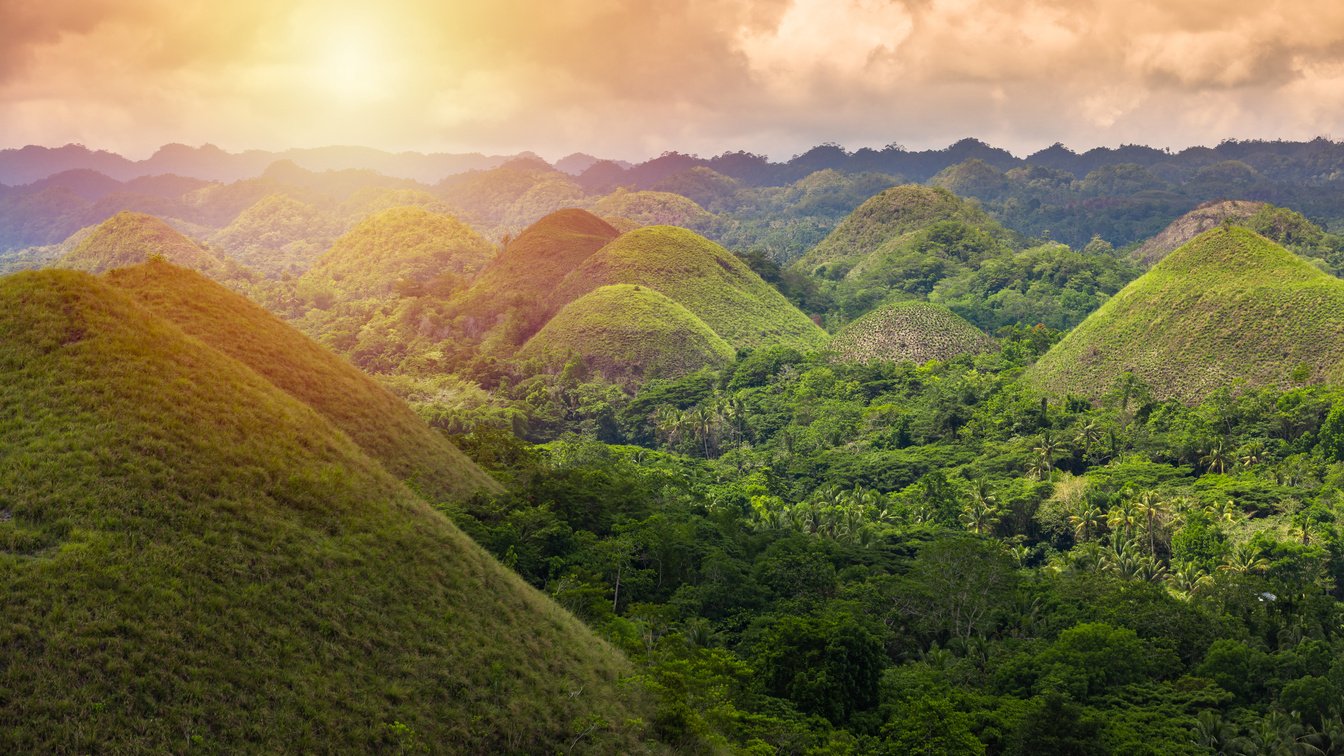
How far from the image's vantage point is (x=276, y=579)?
695 inches

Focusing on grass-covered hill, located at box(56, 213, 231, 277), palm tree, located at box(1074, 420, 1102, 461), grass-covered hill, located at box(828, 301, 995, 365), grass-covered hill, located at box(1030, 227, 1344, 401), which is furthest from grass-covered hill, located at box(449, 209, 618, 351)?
palm tree, located at box(1074, 420, 1102, 461)

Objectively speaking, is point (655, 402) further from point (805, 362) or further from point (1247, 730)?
point (1247, 730)

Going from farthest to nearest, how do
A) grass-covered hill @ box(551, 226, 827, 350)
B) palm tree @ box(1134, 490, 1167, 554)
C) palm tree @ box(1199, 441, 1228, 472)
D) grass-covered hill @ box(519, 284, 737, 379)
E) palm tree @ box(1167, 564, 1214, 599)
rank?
grass-covered hill @ box(551, 226, 827, 350)
grass-covered hill @ box(519, 284, 737, 379)
palm tree @ box(1199, 441, 1228, 472)
palm tree @ box(1134, 490, 1167, 554)
palm tree @ box(1167, 564, 1214, 599)

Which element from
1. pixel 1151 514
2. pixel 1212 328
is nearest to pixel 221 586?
pixel 1151 514

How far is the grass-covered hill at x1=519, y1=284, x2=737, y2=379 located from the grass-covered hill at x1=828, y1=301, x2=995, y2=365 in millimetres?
12123

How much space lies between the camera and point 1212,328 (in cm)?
6506

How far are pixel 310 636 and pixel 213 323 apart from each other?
59.3 ft

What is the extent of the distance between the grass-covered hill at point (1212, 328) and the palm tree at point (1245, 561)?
77.4ft

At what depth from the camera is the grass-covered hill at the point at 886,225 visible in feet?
491

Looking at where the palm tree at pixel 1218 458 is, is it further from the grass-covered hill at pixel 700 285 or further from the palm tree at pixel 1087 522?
the grass-covered hill at pixel 700 285

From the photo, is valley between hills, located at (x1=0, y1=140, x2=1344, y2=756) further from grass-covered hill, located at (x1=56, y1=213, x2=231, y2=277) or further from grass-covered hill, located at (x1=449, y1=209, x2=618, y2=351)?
grass-covered hill, located at (x1=56, y1=213, x2=231, y2=277)

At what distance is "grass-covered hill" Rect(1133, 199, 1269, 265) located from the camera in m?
157

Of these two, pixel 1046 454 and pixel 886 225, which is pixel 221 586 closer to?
pixel 1046 454

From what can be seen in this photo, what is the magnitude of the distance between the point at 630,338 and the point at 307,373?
180 feet
